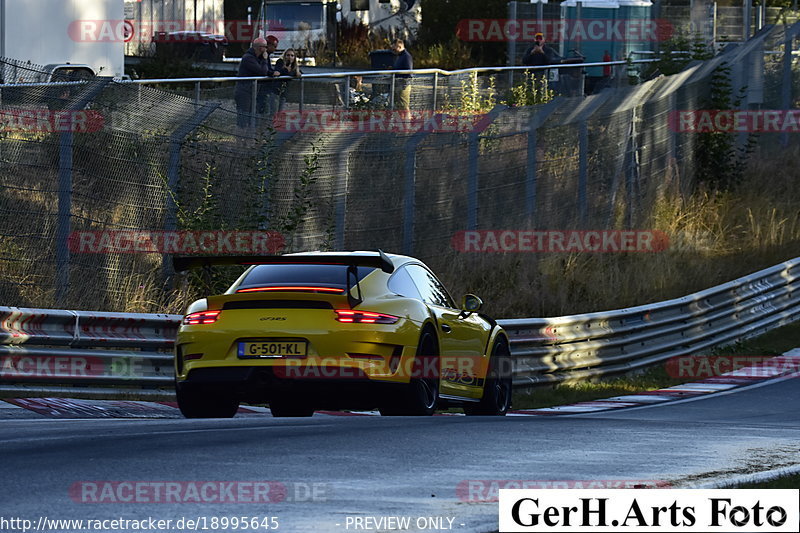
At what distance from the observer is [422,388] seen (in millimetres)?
11414

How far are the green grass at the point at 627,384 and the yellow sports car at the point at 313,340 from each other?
457cm

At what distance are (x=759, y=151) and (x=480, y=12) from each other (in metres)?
23.3

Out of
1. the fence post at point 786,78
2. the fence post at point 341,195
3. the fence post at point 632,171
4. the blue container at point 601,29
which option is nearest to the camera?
the fence post at point 341,195

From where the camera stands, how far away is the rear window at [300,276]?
443 inches

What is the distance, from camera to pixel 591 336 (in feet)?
57.4

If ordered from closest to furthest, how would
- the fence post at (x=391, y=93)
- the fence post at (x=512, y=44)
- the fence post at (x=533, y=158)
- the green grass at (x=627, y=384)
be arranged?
the green grass at (x=627, y=384) < the fence post at (x=533, y=158) < the fence post at (x=391, y=93) < the fence post at (x=512, y=44)

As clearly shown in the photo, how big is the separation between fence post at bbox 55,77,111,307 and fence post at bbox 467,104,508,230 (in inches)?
243

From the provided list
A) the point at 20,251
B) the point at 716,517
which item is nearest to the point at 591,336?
the point at 20,251

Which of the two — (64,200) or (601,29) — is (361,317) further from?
(601,29)

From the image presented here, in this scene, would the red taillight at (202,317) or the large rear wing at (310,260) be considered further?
the large rear wing at (310,260)

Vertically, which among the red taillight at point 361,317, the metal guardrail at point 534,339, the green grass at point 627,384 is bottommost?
the green grass at point 627,384

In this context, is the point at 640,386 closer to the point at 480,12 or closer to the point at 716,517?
the point at 716,517

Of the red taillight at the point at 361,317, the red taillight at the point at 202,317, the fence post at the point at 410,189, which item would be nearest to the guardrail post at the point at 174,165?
the fence post at the point at 410,189

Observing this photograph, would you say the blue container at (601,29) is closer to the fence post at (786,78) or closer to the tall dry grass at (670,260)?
the fence post at (786,78)
